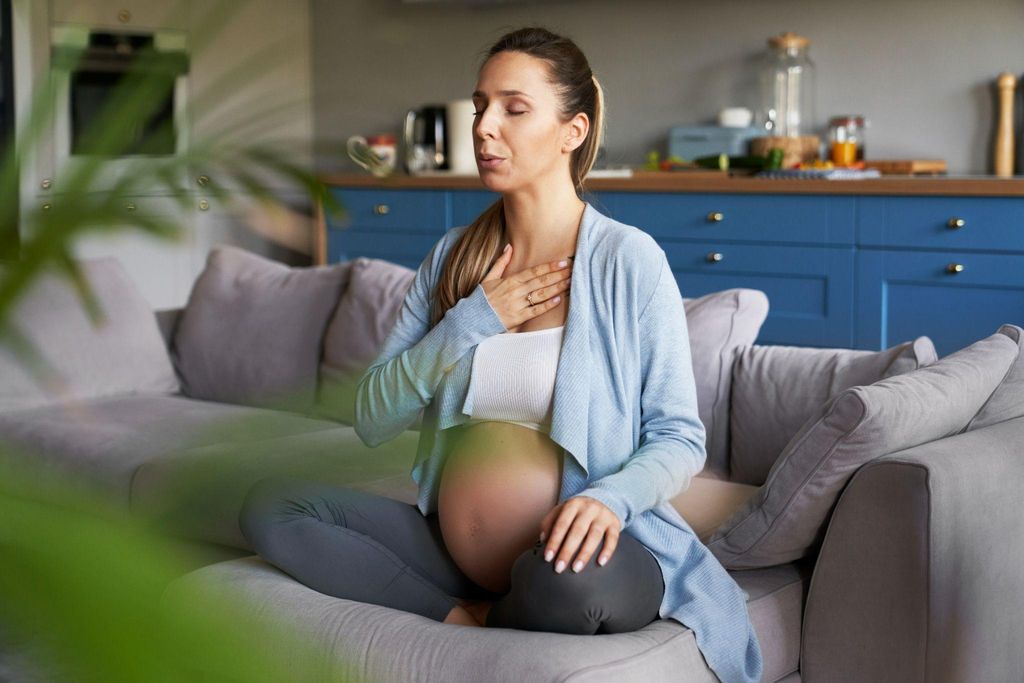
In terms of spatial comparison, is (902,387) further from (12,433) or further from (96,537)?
(12,433)

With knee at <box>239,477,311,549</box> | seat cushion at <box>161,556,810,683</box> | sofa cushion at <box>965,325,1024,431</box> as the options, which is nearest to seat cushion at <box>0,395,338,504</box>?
knee at <box>239,477,311,549</box>

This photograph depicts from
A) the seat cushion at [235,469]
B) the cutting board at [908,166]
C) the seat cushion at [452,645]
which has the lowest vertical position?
the seat cushion at [452,645]

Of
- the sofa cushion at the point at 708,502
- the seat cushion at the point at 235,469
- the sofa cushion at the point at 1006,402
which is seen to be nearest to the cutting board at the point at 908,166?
the sofa cushion at the point at 708,502

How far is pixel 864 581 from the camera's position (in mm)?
1851

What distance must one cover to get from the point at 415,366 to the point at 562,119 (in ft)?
1.41

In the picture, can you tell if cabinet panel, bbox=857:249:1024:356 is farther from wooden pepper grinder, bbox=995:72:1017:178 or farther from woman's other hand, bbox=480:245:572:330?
woman's other hand, bbox=480:245:572:330

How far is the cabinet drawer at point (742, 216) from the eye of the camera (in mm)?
4160

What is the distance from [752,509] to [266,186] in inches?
67.5

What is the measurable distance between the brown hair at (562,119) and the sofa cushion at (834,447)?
0.54 meters

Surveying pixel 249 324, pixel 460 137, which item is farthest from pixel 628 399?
pixel 460 137

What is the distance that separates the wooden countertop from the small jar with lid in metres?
0.41

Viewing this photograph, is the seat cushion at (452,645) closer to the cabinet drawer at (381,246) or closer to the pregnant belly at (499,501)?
the pregnant belly at (499,501)

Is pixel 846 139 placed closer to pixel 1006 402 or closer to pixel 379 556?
pixel 1006 402

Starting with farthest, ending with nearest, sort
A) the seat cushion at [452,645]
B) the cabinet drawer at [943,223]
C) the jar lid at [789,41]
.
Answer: the jar lid at [789,41]
the cabinet drawer at [943,223]
the seat cushion at [452,645]
